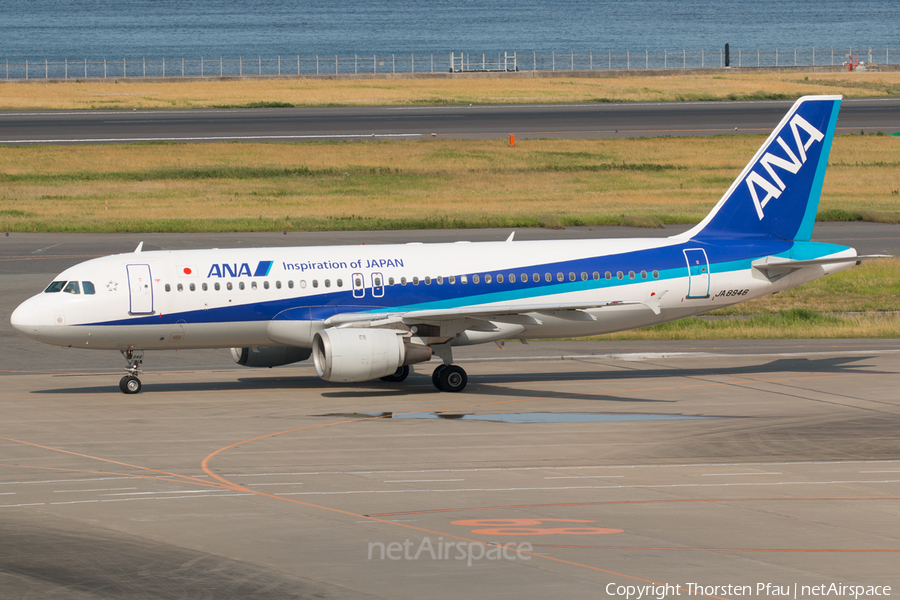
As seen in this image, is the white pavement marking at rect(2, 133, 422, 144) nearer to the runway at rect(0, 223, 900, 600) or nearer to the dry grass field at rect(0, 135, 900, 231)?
the dry grass field at rect(0, 135, 900, 231)

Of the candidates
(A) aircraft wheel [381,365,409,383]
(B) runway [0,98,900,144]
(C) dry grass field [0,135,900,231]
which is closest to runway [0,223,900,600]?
(A) aircraft wheel [381,365,409,383]

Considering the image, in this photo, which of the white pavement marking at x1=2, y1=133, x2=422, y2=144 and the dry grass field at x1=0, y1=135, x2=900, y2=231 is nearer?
the dry grass field at x1=0, y1=135, x2=900, y2=231

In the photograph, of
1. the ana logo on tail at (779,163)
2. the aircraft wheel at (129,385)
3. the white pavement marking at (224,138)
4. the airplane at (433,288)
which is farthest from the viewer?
the white pavement marking at (224,138)

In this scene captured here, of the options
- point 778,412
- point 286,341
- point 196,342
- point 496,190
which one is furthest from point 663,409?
point 496,190

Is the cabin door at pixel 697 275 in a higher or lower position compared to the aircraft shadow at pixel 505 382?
higher

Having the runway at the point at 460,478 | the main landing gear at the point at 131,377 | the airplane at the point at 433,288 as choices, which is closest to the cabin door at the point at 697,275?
the airplane at the point at 433,288

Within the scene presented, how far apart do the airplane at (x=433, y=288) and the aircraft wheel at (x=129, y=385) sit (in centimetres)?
6

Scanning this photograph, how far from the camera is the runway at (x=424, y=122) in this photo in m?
105

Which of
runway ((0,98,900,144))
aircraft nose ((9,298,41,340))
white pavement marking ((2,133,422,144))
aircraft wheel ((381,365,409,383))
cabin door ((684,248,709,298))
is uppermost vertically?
runway ((0,98,900,144))

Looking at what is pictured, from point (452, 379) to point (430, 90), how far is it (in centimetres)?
10561

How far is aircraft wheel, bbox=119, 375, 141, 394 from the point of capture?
121 ft

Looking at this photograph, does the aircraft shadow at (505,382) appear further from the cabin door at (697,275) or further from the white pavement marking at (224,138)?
the white pavement marking at (224,138)

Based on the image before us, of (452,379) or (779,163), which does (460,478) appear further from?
(779,163)

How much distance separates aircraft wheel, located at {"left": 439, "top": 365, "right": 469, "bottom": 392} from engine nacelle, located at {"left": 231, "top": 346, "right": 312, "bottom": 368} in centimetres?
489
